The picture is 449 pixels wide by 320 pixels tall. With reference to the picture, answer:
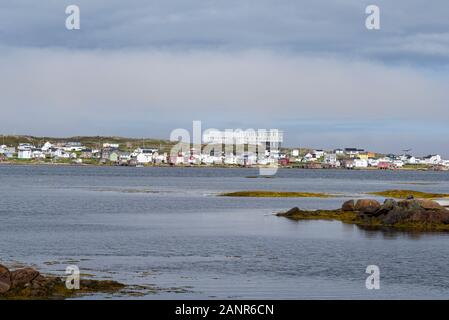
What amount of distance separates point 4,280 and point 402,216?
41.4 metres

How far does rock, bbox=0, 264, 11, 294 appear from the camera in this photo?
2933 centimetres

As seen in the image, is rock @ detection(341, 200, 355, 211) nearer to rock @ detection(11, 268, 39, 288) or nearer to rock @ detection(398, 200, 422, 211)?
rock @ detection(398, 200, 422, 211)

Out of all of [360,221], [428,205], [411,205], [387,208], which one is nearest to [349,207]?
[360,221]

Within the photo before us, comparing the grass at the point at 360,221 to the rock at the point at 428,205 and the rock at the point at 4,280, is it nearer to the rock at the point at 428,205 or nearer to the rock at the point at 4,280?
the rock at the point at 428,205

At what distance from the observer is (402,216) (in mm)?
63531

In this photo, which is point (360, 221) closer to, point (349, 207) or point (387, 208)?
point (387, 208)

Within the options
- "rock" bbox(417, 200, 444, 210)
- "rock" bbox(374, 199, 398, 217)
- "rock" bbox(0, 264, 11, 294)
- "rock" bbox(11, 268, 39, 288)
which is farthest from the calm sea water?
"rock" bbox(417, 200, 444, 210)

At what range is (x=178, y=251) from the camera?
1859 inches

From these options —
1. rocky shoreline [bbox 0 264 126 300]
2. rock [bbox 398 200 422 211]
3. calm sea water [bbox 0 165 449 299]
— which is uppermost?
rock [bbox 398 200 422 211]

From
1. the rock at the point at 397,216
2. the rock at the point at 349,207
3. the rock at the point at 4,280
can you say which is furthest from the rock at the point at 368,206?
the rock at the point at 4,280

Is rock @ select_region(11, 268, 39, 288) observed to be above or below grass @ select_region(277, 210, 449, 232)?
above

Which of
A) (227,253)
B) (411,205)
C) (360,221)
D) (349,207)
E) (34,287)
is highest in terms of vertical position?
(411,205)

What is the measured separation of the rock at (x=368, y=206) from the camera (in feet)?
221
